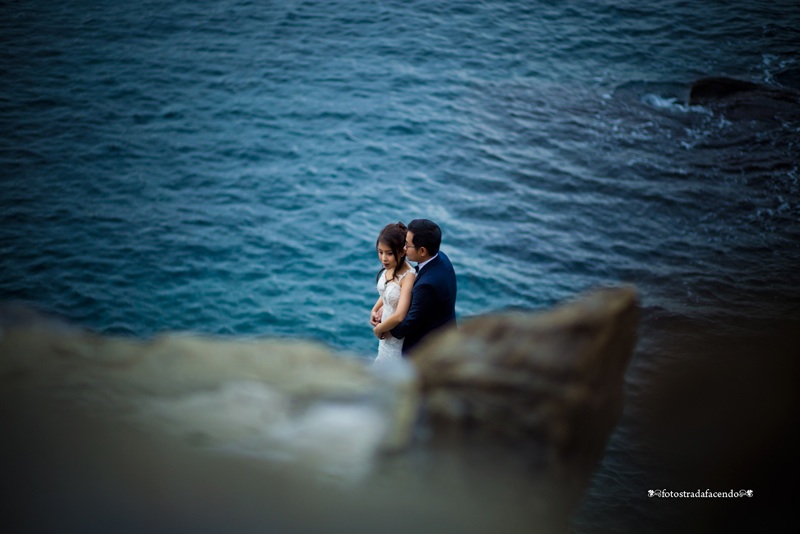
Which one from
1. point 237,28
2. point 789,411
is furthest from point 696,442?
point 237,28

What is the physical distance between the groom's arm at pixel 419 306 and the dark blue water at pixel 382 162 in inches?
119

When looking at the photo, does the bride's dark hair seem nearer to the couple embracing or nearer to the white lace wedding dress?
the couple embracing

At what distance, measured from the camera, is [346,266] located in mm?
11289

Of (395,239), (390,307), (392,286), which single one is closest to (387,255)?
(395,239)

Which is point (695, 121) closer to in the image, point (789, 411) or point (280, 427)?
point (789, 411)

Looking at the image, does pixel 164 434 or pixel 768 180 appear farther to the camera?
pixel 768 180

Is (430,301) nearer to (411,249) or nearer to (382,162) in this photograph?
(411,249)

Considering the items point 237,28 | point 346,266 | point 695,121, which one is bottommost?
point 346,266

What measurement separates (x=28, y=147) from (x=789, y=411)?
48.6 feet

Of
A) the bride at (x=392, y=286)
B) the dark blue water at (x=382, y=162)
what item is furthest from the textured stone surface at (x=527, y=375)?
the dark blue water at (x=382, y=162)

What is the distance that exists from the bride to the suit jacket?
97 mm

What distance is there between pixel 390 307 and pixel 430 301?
1.39 feet

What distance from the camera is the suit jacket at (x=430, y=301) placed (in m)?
4.40

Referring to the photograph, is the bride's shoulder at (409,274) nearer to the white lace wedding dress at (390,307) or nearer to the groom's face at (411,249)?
the white lace wedding dress at (390,307)
